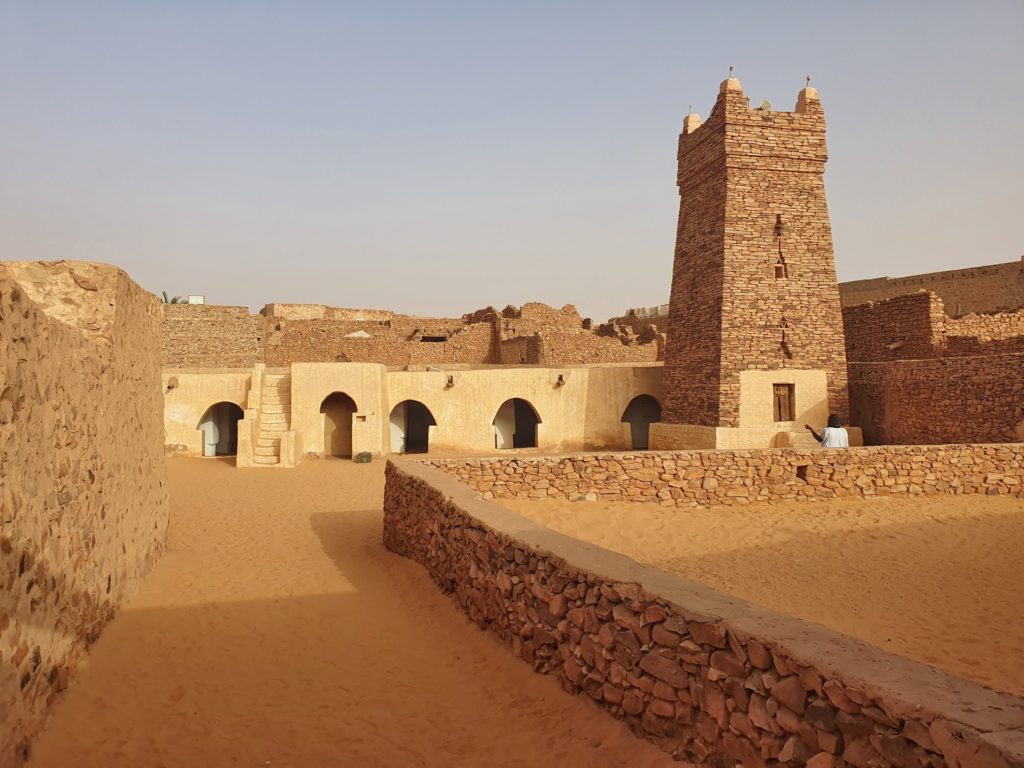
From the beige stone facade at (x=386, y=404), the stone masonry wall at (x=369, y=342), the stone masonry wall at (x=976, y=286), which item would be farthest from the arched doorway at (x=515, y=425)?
the stone masonry wall at (x=976, y=286)

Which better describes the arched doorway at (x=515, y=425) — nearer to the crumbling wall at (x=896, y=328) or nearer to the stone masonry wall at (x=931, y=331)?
the crumbling wall at (x=896, y=328)

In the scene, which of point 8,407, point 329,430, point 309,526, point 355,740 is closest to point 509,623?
point 355,740

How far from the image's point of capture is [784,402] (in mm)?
16969

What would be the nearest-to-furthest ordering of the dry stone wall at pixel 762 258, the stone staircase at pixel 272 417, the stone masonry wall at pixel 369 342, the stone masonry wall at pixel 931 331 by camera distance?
the stone staircase at pixel 272 417
the dry stone wall at pixel 762 258
the stone masonry wall at pixel 931 331
the stone masonry wall at pixel 369 342

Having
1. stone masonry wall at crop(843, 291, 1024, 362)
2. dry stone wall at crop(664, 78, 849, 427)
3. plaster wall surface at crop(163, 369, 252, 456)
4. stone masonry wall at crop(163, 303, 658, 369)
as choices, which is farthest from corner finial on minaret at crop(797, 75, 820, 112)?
plaster wall surface at crop(163, 369, 252, 456)

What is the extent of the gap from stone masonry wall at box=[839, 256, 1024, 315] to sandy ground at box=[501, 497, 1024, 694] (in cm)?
1743

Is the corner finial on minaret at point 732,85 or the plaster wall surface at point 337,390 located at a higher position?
the corner finial on minaret at point 732,85

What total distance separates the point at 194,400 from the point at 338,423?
3.95 meters

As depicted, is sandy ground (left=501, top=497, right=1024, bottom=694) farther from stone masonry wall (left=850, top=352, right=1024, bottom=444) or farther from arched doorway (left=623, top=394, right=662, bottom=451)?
arched doorway (left=623, top=394, right=662, bottom=451)

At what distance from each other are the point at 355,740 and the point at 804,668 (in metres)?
2.88

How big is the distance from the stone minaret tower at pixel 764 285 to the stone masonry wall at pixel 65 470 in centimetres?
1337

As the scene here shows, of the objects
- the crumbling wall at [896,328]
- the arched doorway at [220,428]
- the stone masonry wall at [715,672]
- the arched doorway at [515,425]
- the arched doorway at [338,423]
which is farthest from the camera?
the arched doorway at [515,425]

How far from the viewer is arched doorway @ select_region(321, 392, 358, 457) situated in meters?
19.3

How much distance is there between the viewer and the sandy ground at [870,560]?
20.0 ft
